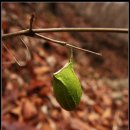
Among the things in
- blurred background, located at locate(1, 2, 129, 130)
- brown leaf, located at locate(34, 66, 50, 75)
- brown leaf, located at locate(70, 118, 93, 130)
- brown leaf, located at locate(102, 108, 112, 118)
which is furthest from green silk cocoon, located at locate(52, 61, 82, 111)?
brown leaf, located at locate(102, 108, 112, 118)

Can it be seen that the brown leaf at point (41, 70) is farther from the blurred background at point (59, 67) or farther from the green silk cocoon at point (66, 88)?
the green silk cocoon at point (66, 88)

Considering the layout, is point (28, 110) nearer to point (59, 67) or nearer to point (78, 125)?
point (78, 125)

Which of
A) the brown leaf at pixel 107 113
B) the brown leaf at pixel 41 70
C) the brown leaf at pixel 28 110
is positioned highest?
the brown leaf at pixel 41 70

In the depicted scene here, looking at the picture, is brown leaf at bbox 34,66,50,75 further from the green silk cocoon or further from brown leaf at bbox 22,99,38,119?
the green silk cocoon

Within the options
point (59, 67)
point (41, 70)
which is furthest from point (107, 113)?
point (41, 70)

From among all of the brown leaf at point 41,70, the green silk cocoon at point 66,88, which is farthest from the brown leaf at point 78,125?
the green silk cocoon at point 66,88

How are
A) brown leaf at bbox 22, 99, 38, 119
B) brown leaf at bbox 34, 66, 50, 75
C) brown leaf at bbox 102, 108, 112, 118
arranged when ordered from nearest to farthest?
1. brown leaf at bbox 22, 99, 38, 119
2. brown leaf at bbox 34, 66, 50, 75
3. brown leaf at bbox 102, 108, 112, 118

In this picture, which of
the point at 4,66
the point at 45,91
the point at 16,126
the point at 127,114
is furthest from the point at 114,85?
the point at 16,126

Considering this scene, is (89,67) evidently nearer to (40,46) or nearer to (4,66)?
(40,46)
